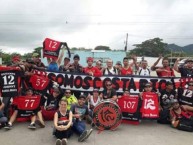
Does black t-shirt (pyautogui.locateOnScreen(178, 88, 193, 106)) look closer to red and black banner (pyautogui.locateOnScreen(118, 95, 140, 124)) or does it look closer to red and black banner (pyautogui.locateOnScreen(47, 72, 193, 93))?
red and black banner (pyautogui.locateOnScreen(47, 72, 193, 93))

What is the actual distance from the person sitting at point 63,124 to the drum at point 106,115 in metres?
1.06

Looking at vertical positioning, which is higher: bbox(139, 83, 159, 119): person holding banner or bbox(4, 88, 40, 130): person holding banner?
bbox(139, 83, 159, 119): person holding banner

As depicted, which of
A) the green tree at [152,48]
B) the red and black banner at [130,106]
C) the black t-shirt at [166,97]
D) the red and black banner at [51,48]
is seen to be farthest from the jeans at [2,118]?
the green tree at [152,48]

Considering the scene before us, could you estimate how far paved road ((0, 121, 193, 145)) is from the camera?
22.9 feet

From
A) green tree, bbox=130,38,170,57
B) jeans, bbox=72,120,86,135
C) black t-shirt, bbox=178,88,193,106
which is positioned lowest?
jeans, bbox=72,120,86,135

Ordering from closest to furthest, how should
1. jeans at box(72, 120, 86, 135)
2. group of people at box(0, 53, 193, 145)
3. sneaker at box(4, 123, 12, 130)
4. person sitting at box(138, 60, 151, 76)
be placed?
jeans at box(72, 120, 86, 135) → sneaker at box(4, 123, 12, 130) → group of people at box(0, 53, 193, 145) → person sitting at box(138, 60, 151, 76)

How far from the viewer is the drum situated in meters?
7.87

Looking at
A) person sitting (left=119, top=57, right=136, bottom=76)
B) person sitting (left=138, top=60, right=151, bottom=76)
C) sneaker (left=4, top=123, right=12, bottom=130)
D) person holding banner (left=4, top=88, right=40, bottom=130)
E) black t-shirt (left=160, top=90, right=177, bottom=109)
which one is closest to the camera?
sneaker (left=4, top=123, right=12, bottom=130)

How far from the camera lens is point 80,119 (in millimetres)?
7594

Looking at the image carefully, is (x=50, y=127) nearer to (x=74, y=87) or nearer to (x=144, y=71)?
(x=74, y=87)

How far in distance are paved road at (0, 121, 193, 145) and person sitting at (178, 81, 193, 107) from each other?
1.07 metres

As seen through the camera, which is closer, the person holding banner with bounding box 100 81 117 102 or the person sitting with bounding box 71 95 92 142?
the person sitting with bounding box 71 95 92 142

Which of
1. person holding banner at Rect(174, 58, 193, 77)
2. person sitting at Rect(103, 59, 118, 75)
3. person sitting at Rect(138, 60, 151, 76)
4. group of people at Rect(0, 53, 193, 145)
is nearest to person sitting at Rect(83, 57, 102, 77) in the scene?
group of people at Rect(0, 53, 193, 145)

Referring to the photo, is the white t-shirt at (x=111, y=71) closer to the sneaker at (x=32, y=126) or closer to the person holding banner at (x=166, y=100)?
the person holding banner at (x=166, y=100)
